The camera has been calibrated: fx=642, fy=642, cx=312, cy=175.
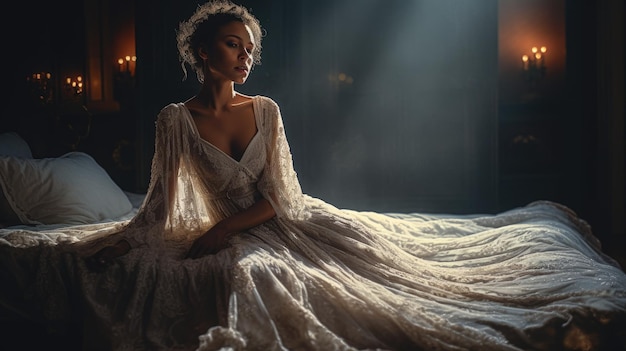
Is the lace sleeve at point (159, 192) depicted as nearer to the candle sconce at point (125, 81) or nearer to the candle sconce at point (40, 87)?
the candle sconce at point (40, 87)

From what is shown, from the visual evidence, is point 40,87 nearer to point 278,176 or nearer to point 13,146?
point 13,146

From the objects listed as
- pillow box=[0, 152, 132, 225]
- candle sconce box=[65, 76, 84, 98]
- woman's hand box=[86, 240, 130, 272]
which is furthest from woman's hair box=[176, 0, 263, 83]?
candle sconce box=[65, 76, 84, 98]

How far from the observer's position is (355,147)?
5066 millimetres

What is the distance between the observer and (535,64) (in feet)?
17.9

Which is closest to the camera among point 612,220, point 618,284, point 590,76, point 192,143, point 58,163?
point 618,284

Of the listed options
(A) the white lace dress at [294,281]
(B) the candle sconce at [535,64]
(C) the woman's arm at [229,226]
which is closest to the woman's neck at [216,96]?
(A) the white lace dress at [294,281]

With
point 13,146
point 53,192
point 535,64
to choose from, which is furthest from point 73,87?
point 535,64

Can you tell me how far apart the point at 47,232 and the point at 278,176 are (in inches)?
32.7

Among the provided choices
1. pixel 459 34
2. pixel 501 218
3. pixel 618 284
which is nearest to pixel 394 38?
pixel 459 34

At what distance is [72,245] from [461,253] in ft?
4.44

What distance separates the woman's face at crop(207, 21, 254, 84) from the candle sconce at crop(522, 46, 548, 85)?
3.89 m

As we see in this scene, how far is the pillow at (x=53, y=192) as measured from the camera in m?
2.63

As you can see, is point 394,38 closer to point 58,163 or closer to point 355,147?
point 355,147

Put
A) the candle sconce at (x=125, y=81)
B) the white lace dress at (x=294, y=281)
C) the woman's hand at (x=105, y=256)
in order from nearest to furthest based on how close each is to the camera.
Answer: the white lace dress at (x=294, y=281), the woman's hand at (x=105, y=256), the candle sconce at (x=125, y=81)
